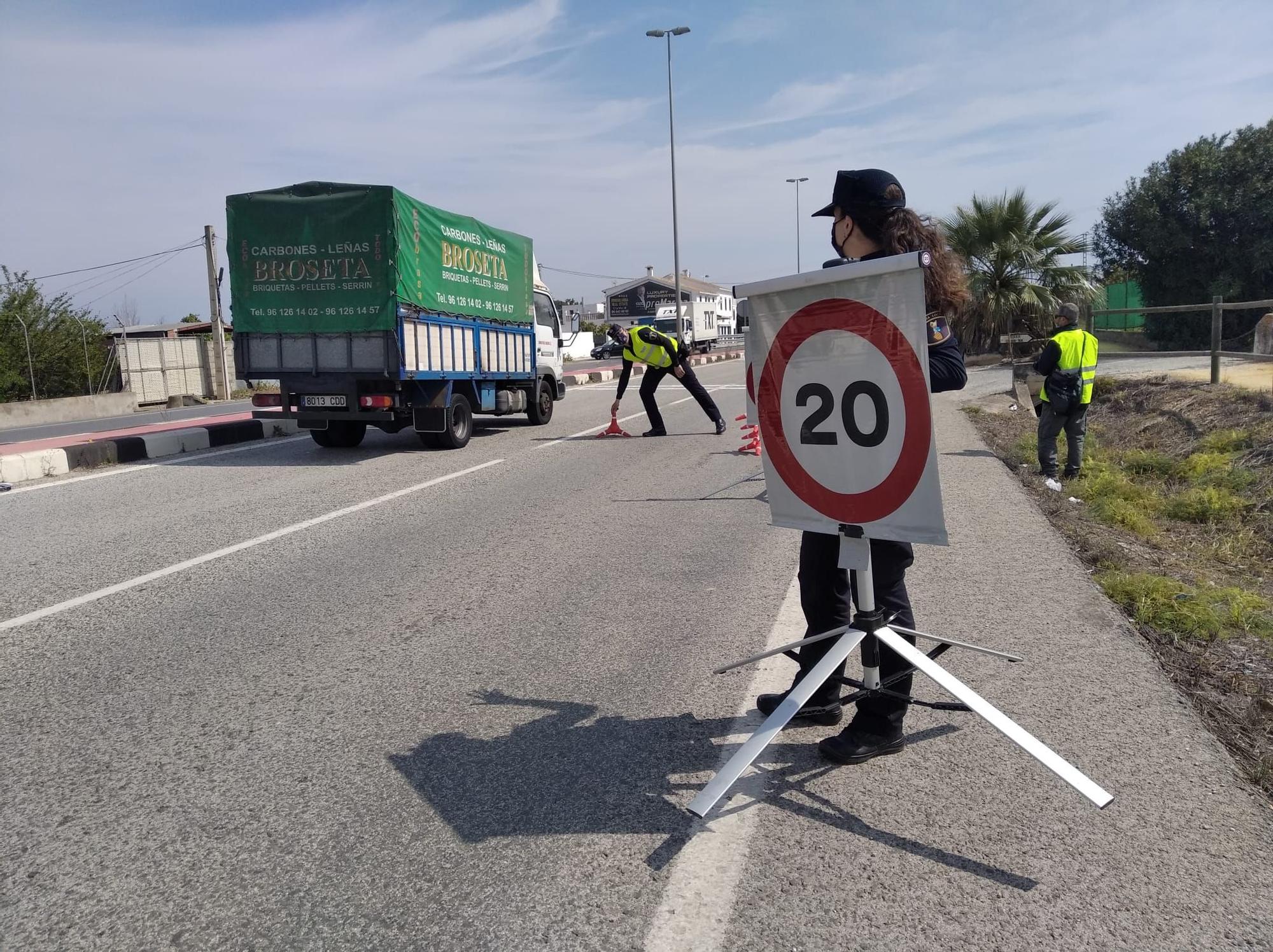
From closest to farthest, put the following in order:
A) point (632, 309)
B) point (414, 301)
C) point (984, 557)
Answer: point (984, 557), point (414, 301), point (632, 309)

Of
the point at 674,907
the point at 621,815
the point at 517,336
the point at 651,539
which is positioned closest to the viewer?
the point at 674,907

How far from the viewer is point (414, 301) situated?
11930 mm

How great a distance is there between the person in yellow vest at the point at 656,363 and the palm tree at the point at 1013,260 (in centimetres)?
1520

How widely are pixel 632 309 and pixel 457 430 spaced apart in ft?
287

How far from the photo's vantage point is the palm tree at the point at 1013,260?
26.2 m

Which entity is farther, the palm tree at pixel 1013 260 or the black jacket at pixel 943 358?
the palm tree at pixel 1013 260

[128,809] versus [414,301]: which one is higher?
[414,301]

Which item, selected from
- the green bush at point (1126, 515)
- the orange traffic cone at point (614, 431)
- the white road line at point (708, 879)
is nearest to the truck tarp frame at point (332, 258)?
the orange traffic cone at point (614, 431)

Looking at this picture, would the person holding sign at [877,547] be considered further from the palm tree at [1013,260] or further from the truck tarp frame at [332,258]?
the palm tree at [1013,260]

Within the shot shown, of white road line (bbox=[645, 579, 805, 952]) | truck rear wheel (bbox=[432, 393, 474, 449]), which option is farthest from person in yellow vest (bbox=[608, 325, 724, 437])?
white road line (bbox=[645, 579, 805, 952])

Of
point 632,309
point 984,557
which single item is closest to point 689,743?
point 984,557

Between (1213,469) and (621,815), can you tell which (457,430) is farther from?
(621,815)

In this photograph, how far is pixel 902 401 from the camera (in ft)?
10.1

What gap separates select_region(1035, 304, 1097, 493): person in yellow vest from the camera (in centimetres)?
923
